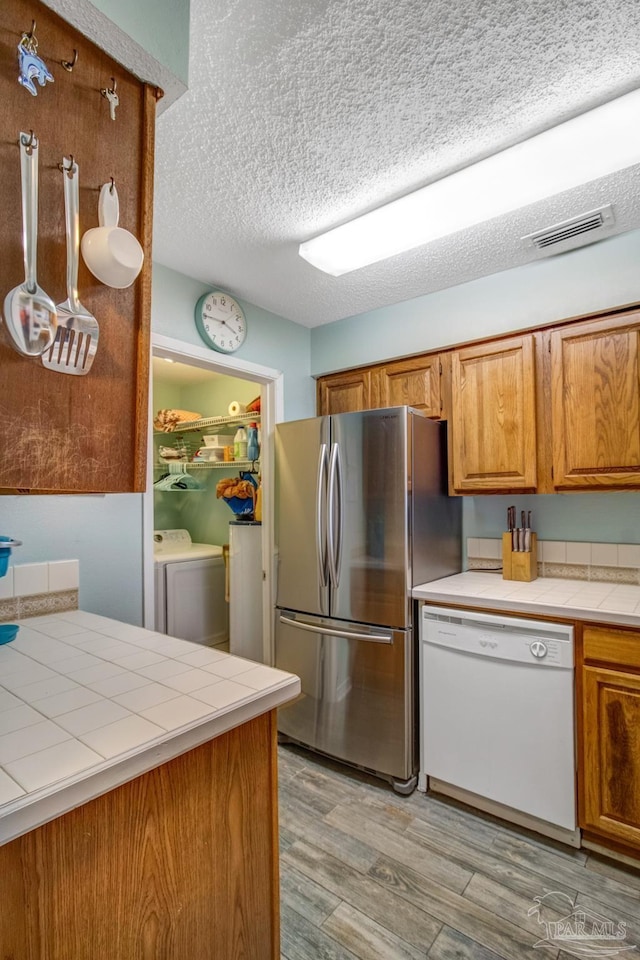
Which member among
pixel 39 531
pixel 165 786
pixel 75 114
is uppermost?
pixel 75 114

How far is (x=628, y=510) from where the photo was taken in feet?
6.93

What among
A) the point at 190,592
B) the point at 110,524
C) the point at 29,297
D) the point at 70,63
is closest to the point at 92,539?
the point at 110,524

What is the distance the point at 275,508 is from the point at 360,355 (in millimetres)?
1054

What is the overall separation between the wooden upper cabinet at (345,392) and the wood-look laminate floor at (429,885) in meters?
2.04

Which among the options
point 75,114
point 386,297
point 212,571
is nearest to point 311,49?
point 75,114

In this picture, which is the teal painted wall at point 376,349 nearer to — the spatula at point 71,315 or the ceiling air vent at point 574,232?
the ceiling air vent at point 574,232

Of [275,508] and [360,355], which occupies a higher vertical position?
[360,355]

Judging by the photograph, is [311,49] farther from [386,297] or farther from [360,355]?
[360,355]

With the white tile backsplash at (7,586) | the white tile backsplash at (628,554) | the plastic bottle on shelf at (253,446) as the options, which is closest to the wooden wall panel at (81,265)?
the white tile backsplash at (7,586)

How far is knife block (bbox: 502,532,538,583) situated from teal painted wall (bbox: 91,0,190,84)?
2.14 m

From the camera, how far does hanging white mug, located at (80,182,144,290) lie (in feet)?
2.36

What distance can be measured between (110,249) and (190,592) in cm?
328

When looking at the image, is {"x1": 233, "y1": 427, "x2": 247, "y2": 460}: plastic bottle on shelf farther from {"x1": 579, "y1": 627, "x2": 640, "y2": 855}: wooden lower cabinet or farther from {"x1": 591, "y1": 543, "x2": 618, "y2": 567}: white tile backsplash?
{"x1": 579, "y1": 627, "x2": 640, "y2": 855}: wooden lower cabinet

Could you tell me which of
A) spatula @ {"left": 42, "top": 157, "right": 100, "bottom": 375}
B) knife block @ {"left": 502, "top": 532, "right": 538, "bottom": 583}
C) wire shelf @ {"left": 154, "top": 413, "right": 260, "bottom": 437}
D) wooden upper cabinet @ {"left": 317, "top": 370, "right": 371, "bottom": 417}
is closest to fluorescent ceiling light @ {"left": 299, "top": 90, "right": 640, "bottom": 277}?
wooden upper cabinet @ {"left": 317, "top": 370, "right": 371, "bottom": 417}
